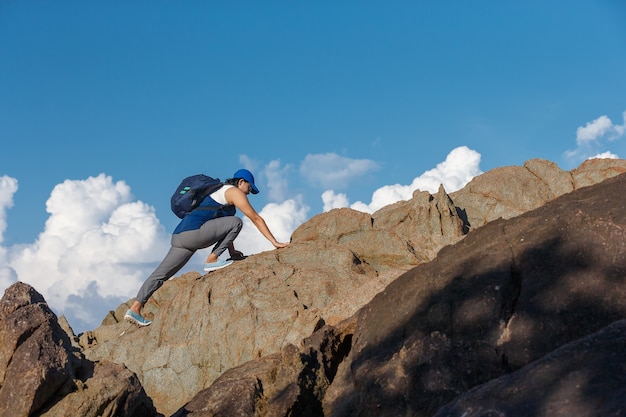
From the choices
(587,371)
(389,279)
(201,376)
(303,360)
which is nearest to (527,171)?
(389,279)

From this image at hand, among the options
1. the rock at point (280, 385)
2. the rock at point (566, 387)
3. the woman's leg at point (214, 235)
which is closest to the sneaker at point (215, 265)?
the woman's leg at point (214, 235)

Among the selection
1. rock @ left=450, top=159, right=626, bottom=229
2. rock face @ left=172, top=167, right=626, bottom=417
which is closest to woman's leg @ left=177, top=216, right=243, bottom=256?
rock face @ left=172, top=167, right=626, bottom=417

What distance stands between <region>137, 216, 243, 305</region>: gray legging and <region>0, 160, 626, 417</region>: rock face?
2.55 feet

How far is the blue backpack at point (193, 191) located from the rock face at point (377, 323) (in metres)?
1.60

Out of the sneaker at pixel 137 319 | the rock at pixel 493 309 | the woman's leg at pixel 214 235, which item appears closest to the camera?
the rock at pixel 493 309

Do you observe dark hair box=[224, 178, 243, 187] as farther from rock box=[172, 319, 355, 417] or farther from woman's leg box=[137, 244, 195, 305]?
rock box=[172, 319, 355, 417]

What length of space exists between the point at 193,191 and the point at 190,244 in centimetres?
117

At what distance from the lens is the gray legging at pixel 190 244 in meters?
16.4

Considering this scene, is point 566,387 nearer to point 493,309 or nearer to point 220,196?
point 493,309

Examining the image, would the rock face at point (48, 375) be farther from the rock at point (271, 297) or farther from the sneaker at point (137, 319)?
the sneaker at point (137, 319)

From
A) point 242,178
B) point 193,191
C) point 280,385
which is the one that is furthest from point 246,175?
point 280,385

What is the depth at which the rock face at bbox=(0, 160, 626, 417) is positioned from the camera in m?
8.59

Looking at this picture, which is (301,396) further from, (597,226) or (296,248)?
(296,248)

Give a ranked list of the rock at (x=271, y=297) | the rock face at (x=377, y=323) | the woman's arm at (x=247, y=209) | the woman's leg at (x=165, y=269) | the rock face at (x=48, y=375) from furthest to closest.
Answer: the woman's leg at (x=165, y=269) → the woman's arm at (x=247, y=209) → the rock at (x=271, y=297) → the rock face at (x=48, y=375) → the rock face at (x=377, y=323)
